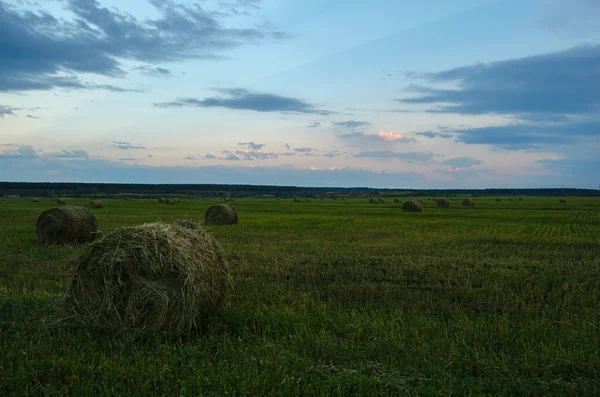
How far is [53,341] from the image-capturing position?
635 cm

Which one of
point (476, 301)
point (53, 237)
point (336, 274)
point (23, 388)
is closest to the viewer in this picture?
point (23, 388)

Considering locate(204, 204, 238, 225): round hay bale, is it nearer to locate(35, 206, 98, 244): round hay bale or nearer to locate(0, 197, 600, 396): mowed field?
locate(35, 206, 98, 244): round hay bale

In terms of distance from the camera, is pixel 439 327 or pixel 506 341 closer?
pixel 506 341

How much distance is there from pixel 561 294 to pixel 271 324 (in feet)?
19.8

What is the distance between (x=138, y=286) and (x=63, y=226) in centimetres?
1281

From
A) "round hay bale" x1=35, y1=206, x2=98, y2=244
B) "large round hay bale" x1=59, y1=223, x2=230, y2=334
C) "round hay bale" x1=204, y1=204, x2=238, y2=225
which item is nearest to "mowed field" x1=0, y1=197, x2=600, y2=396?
"large round hay bale" x1=59, y1=223, x2=230, y2=334

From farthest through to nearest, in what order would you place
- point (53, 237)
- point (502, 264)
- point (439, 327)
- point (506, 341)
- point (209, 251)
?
point (53, 237) < point (502, 264) < point (209, 251) < point (439, 327) < point (506, 341)

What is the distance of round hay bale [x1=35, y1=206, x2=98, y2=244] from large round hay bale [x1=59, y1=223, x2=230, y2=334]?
11.5 meters

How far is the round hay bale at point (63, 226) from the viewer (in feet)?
58.4

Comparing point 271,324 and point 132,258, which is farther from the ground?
point 132,258

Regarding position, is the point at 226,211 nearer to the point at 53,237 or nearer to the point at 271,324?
the point at 53,237

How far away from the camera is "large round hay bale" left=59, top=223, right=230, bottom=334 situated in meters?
6.96

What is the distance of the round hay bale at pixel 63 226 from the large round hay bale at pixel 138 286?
11.5 m

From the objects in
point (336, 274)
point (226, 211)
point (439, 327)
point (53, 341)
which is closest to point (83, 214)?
point (226, 211)
